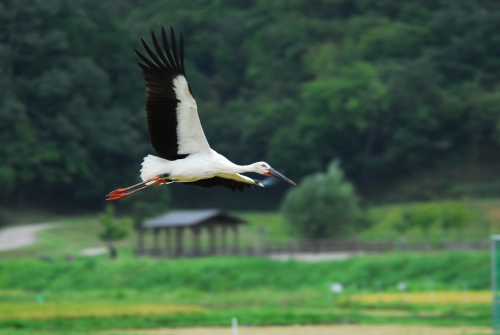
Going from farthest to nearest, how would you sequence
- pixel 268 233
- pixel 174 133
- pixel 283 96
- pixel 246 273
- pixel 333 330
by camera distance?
pixel 283 96, pixel 268 233, pixel 246 273, pixel 333 330, pixel 174 133

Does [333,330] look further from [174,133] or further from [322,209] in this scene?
[322,209]

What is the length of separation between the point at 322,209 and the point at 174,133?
33937mm

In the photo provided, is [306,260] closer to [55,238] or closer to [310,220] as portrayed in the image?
[310,220]

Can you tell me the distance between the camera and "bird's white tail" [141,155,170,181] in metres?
15.1

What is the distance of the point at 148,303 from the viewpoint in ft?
106

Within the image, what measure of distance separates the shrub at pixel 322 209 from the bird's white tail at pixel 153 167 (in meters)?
33.2

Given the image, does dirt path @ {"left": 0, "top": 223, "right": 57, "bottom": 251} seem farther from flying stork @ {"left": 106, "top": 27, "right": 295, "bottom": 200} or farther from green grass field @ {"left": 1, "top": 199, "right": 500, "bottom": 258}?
flying stork @ {"left": 106, "top": 27, "right": 295, "bottom": 200}

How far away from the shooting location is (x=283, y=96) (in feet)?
251

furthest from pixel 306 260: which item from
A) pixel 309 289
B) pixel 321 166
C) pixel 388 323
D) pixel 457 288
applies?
pixel 321 166

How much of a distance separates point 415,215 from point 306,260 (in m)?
15.2

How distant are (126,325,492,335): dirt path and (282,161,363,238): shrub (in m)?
21.3

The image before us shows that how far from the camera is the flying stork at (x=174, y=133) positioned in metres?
14.3

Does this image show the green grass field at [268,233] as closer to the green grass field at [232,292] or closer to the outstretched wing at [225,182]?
the green grass field at [232,292]

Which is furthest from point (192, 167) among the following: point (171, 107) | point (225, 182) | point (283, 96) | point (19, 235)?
point (283, 96)
